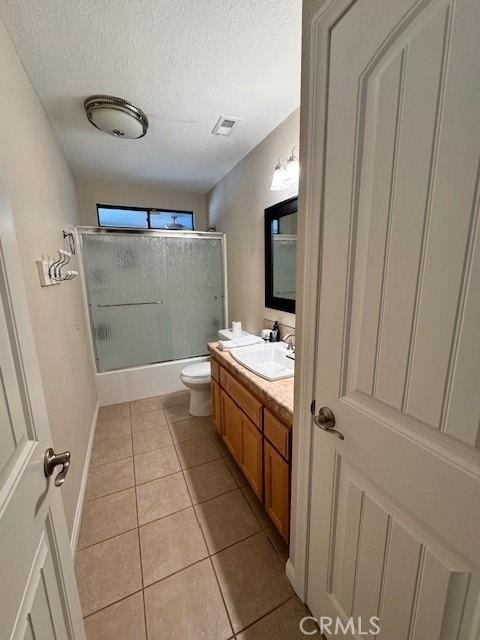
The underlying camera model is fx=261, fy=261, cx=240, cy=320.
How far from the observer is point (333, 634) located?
0.96 meters

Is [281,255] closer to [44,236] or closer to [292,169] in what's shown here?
[292,169]

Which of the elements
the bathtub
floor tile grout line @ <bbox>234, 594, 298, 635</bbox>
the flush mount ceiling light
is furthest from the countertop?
the flush mount ceiling light

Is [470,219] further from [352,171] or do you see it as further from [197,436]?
[197,436]

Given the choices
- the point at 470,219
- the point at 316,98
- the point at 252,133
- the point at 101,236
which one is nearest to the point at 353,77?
the point at 316,98

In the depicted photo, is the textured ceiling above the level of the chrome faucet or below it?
above

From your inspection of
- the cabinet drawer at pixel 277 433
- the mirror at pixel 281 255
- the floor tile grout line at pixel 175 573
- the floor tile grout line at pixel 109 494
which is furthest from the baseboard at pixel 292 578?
the mirror at pixel 281 255

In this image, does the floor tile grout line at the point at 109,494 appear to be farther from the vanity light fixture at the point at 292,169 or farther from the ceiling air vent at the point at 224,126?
the ceiling air vent at the point at 224,126

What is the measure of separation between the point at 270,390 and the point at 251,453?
52cm

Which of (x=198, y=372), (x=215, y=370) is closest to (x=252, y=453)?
(x=215, y=370)

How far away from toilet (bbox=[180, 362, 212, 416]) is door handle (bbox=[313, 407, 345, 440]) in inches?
66.4

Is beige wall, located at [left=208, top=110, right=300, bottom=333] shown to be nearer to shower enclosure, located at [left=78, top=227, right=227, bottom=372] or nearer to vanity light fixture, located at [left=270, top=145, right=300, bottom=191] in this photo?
vanity light fixture, located at [left=270, top=145, right=300, bottom=191]

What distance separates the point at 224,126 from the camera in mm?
1984

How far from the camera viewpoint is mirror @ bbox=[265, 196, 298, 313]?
1938 millimetres

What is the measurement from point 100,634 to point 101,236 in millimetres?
2888
